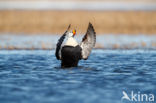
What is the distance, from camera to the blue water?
980 cm

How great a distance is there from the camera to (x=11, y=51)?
744 inches

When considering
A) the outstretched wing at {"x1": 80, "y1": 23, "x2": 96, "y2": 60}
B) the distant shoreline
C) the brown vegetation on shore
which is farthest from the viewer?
the distant shoreline

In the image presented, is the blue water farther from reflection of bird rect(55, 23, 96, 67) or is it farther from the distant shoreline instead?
the distant shoreline

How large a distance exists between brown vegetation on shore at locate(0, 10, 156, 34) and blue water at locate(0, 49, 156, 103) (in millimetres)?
10446

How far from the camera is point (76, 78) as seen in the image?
1204cm

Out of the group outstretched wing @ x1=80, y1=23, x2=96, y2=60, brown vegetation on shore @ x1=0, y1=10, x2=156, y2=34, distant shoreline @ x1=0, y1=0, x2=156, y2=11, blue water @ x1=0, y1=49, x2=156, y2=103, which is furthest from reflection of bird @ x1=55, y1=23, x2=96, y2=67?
distant shoreline @ x1=0, y1=0, x2=156, y2=11

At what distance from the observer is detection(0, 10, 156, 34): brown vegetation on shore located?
92.6ft

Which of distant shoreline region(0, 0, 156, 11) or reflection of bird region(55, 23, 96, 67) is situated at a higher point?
distant shoreline region(0, 0, 156, 11)

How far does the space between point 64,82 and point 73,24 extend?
19.2m

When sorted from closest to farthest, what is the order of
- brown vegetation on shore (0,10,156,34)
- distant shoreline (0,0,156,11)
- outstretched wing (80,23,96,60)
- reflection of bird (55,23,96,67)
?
1. reflection of bird (55,23,96,67)
2. outstretched wing (80,23,96,60)
3. brown vegetation on shore (0,10,156,34)
4. distant shoreline (0,0,156,11)

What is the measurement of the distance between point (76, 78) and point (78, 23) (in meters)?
19.1

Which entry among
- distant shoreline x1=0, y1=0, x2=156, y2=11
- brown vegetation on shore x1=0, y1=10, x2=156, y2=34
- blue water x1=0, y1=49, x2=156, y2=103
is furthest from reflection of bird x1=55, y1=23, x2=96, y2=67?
distant shoreline x1=0, y1=0, x2=156, y2=11

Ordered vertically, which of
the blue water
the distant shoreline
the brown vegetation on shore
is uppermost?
the distant shoreline

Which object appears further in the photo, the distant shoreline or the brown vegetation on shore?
the distant shoreline
